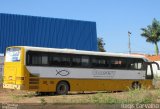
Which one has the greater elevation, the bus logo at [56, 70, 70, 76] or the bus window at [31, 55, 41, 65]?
the bus window at [31, 55, 41, 65]

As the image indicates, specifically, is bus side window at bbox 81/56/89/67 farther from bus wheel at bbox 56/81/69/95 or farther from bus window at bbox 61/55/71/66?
bus wheel at bbox 56/81/69/95

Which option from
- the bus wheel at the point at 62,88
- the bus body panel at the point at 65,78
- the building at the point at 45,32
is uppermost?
the building at the point at 45,32

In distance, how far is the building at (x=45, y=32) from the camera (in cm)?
4469

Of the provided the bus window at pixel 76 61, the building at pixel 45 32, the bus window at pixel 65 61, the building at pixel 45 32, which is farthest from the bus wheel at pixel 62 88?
the building at pixel 45 32

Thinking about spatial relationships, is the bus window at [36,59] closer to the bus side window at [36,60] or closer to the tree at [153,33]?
the bus side window at [36,60]

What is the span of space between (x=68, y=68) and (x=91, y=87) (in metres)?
Answer: 2.51

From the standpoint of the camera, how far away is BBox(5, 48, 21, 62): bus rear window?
24.8 meters

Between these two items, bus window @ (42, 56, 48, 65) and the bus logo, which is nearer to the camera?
bus window @ (42, 56, 48, 65)

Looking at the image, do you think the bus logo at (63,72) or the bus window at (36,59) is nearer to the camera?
the bus window at (36,59)

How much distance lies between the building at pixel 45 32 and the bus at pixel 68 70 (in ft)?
57.7

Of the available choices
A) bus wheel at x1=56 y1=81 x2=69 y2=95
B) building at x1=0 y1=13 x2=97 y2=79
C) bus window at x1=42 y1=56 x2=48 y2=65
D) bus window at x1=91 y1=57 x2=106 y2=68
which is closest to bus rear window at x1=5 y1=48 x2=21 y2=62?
bus window at x1=42 y1=56 x2=48 y2=65

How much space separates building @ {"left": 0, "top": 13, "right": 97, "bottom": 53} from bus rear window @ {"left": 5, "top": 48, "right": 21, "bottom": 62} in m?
17.7

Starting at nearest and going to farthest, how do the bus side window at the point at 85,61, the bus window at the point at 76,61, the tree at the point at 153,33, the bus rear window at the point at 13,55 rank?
1. the bus rear window at the point at 13,55
2. the bus window at the point at 76,61
3. the bus side window at the point at 85,61
4. the tree at the point at 153,33

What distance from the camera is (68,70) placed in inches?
1040
